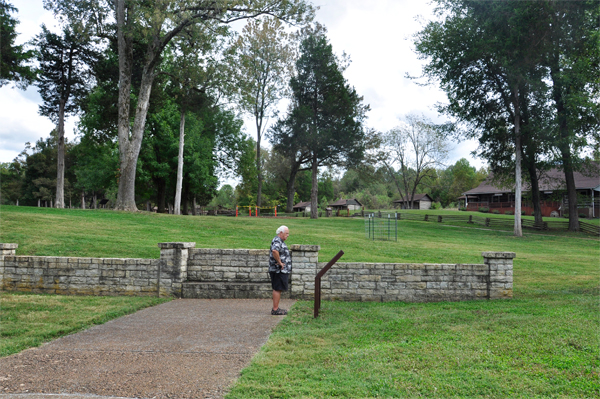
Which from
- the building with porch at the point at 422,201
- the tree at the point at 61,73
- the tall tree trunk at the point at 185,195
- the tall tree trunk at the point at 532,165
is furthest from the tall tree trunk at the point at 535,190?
the building with porch at the point at 422,201

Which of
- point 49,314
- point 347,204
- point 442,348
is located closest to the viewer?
point 442,348

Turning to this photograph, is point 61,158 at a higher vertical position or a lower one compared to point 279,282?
higher

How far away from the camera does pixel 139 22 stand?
20.3m

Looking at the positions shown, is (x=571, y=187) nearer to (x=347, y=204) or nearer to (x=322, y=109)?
(x=322, y=109)

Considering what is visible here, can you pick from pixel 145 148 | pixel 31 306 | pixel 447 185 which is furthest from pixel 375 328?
pixel 447 185

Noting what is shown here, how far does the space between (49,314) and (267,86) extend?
3649cm

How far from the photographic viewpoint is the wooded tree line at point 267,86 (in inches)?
869

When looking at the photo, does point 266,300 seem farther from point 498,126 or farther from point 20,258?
point 498,126

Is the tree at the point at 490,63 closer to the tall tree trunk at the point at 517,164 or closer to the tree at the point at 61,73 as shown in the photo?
the tall tree trunk at the point at 517,164

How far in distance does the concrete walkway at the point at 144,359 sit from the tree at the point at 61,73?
27565 millimetres

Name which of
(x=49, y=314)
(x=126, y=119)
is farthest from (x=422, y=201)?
(x=49, y=314)

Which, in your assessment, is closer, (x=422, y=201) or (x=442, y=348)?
(x=442, y=348)

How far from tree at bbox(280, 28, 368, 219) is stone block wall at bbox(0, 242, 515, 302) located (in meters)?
26.9

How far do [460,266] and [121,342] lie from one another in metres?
6.78
